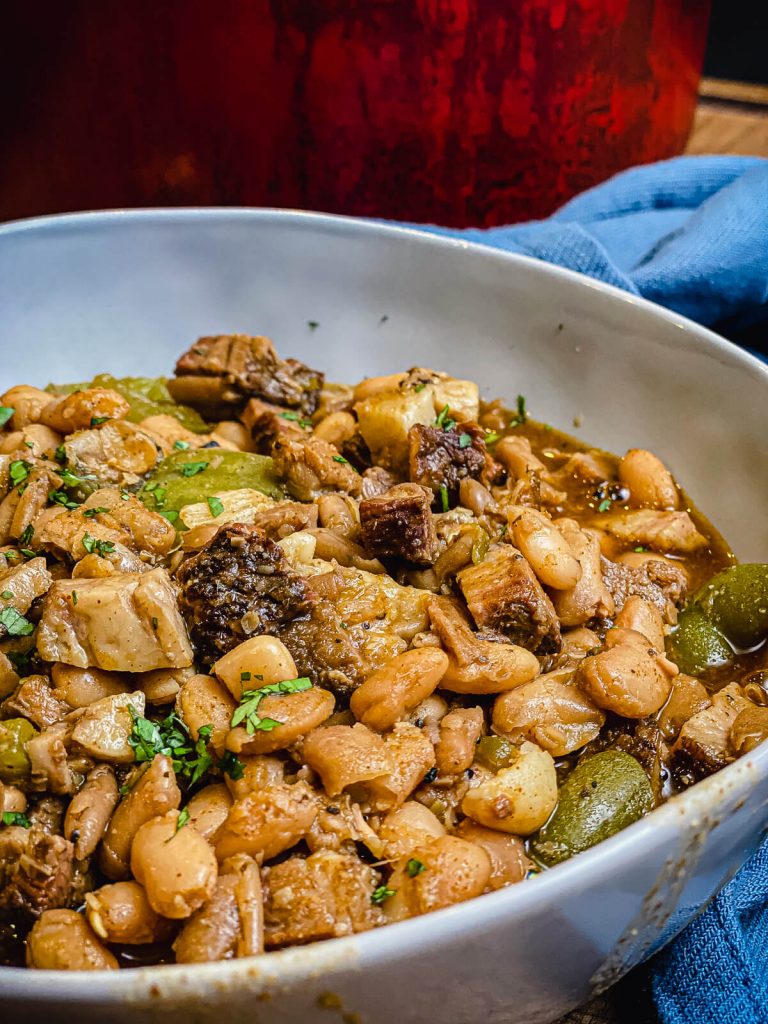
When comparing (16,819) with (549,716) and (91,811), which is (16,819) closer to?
(91,811)

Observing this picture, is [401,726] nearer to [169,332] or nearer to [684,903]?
[684,903]

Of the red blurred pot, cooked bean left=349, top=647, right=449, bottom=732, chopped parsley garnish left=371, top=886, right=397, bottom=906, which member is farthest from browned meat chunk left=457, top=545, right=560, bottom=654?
the red blurred pot

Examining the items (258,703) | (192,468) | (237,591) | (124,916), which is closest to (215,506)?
(192,468)

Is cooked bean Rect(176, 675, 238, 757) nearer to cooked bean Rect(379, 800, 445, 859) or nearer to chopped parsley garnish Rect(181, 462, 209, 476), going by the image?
cooked bean Rect(379, 800, 445, 859)

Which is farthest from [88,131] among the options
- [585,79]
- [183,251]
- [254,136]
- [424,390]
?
[424,390]

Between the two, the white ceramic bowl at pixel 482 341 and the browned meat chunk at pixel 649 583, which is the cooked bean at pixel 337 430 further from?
the browned meat chunk at pixel 649 583

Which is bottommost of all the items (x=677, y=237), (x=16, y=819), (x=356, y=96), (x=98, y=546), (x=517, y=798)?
(x=16, y=819)

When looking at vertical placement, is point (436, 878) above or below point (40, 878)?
above
